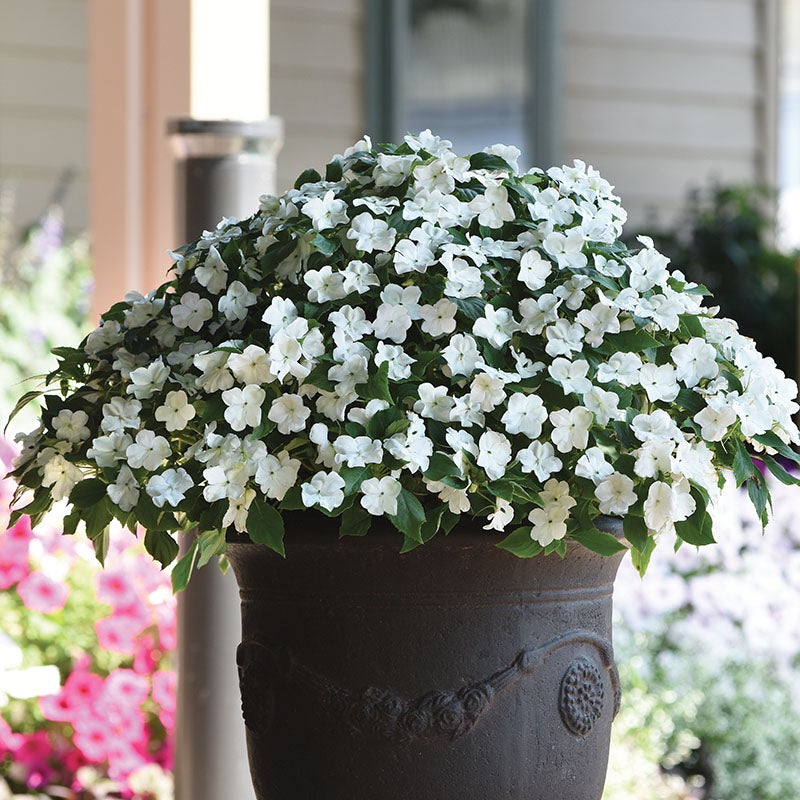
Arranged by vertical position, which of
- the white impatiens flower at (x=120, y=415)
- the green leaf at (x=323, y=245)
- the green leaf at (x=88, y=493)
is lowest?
the green leaf at (x=88, y=493)

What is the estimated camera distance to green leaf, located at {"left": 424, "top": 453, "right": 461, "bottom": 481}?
3.92 ft

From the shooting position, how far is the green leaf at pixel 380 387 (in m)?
1.23

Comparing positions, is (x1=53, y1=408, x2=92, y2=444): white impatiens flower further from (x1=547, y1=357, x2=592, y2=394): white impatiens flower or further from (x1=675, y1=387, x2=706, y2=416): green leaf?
(x1=675, y1=387, x2=706, y2=416): green leaf

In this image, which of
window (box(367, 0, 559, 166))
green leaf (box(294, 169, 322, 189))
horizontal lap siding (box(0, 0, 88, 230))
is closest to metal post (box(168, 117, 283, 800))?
green leaf (box(294, 169, 322, 189))

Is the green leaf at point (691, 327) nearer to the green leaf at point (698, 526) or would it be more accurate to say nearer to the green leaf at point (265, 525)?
the green leaf at point (698, 526)

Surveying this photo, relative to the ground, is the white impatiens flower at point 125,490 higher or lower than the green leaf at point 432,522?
higher

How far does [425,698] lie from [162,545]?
1.02 feet

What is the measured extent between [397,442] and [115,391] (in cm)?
38

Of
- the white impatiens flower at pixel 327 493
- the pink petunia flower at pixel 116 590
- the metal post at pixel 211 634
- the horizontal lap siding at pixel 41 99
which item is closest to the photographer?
the white impatiens flower at pixel 327 493

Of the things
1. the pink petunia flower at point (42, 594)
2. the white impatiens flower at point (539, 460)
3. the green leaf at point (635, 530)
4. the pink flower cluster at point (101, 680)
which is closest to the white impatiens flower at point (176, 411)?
the white impatiens flower at point (539, 460)

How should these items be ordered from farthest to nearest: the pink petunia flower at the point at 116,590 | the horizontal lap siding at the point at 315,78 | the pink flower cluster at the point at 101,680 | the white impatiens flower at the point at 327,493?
the horizontal lap siding at the point at 315,78
the pink petunia flower at the point at 116,590
the pink flower cluster at the point at 101,680
the white impatiens flower at the point at 327,493

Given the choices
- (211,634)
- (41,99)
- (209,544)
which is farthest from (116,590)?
(41,99)

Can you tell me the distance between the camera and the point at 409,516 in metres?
1.20

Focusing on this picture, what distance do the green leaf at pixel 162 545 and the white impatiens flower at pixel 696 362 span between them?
1.82 ft
